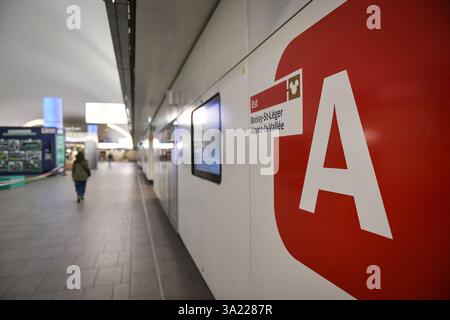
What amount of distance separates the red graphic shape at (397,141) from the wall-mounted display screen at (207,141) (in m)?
1.35

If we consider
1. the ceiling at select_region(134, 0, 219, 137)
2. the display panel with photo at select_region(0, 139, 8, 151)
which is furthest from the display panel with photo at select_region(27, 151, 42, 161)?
the ceiling at select_region(134, 0, 219, 137)

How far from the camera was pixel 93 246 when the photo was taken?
4.22 metres

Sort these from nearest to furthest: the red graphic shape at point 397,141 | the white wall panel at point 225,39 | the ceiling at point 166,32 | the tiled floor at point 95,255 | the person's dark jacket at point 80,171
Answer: the red graphic shape at point 397,141 → the white wall panel at point 225,39 → the ceiling at point 166,32 → the tiled floor at point 95,255 → the person's dark jacket at point 80,171

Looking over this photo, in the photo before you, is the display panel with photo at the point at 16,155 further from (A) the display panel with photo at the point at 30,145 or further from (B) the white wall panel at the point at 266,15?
(B) the white wall panel at the point at 266,15

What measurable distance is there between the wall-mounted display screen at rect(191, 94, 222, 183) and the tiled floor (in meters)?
1.27

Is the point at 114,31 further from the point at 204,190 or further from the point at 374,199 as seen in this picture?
the point at 374,199

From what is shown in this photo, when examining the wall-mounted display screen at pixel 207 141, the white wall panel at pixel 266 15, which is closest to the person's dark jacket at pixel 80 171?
the wall-mounted display screen at pixel 207 141

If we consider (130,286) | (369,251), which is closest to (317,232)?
(369,251)

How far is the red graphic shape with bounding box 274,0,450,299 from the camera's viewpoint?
0.71 meters

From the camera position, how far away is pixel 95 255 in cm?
385

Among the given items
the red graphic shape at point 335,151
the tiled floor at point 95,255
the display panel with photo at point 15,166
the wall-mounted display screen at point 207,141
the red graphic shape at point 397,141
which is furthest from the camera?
the display panel with photo at point 15,166

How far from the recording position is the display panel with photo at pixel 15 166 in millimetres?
14555

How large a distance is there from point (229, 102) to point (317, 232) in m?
1.32

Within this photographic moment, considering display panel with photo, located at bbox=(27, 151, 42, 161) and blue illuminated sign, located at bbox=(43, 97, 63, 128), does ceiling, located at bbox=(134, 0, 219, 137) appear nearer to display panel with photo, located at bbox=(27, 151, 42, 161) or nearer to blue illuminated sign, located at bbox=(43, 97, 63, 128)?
display panel with photo, located at bbox=(27, 151, 42, 161)
